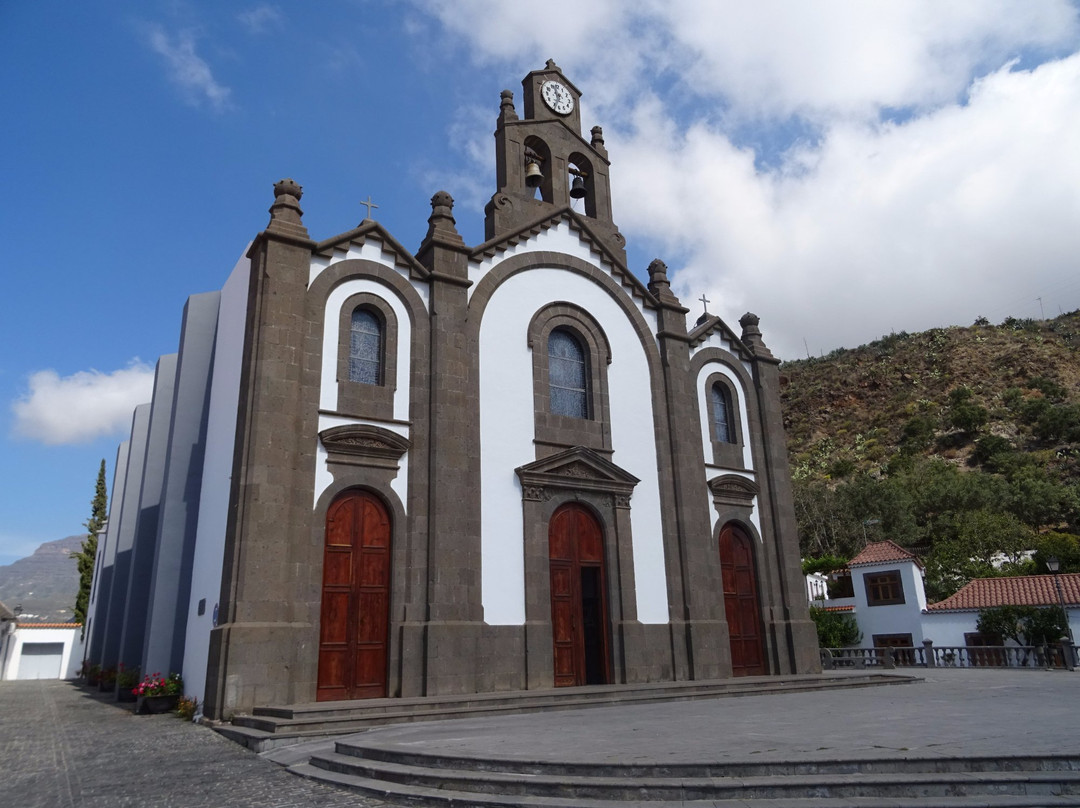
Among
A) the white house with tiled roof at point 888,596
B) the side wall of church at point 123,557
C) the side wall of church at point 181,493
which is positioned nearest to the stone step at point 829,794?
the side wall of church at point 181,493

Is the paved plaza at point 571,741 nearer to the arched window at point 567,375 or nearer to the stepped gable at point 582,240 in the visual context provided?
the arched window at point 567,375

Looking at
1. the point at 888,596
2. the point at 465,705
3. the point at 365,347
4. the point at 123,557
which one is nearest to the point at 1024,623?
the point at 888,596

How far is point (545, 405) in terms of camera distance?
1811 centimetres

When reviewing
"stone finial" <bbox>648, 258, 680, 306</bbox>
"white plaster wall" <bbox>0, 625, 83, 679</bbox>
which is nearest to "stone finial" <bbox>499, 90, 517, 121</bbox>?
"stone finial" <bbox>648, 258, 680, 306</bbox>

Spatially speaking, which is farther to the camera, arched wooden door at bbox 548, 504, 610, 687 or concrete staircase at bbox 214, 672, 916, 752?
arched wooden door at bbox 548, 504, 610, 687

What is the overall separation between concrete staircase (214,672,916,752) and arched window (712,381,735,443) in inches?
254

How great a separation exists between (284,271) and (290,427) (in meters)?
3.11

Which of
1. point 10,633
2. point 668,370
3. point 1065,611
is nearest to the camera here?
point 668,370

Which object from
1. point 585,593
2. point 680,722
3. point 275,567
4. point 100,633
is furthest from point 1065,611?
point 100,633

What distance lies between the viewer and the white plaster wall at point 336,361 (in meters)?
14.7

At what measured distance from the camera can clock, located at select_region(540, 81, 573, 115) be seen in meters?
22.0

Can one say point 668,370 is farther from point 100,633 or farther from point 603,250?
point 100,633

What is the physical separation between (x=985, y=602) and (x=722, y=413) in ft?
Answer: 48.4

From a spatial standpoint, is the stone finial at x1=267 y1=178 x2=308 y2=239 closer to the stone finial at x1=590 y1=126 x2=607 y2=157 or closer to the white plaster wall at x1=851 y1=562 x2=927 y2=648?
the stone finial at x1=590 y1=126 x2=607 y2=157
